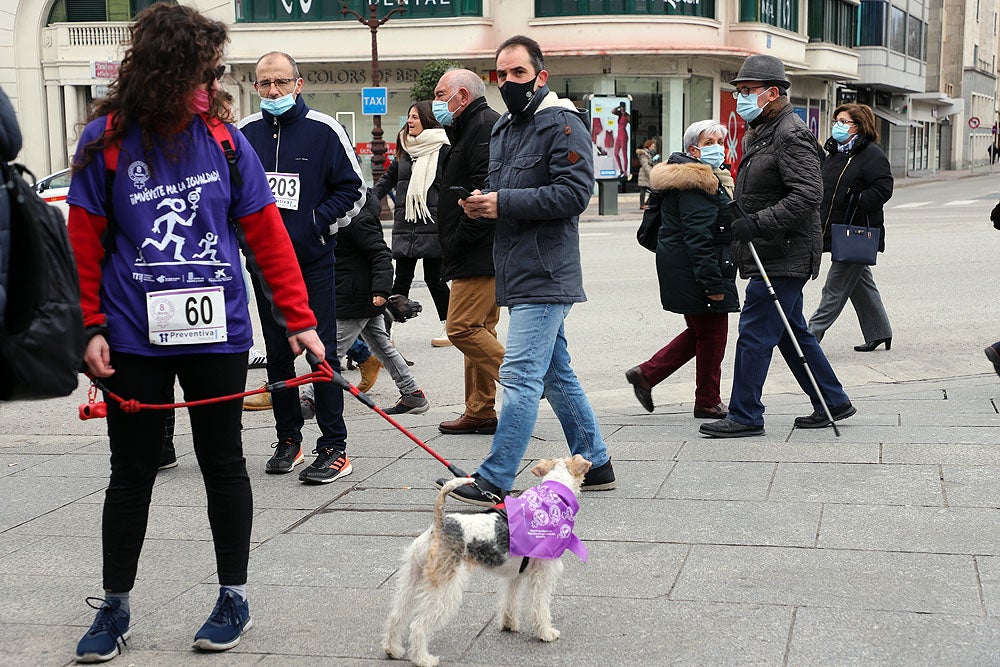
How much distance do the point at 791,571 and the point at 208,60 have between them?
2.63m

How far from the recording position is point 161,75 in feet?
11.4

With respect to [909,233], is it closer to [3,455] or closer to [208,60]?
[3,455]

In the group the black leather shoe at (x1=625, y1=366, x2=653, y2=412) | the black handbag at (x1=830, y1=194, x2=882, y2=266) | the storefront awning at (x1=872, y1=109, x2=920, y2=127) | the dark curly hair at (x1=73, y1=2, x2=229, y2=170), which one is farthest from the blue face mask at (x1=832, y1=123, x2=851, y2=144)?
the storefront awning at (x1=872, y1=109, x2=920, y2=127)

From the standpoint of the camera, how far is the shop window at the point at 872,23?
53625mm

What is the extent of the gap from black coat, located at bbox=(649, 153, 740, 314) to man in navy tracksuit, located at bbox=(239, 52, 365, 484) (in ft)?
6.09

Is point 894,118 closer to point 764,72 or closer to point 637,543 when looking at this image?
point 764,72

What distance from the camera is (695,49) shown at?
36719 millimetres

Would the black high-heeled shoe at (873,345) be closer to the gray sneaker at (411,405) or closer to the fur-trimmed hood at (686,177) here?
the fur-trimmed hood at (686,177)

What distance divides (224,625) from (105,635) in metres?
0.36

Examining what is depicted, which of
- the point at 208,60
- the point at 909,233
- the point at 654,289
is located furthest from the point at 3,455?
the point at 909,233

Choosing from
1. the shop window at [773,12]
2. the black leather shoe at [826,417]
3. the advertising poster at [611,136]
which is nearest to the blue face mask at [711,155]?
the black leather shoe at [826,417]

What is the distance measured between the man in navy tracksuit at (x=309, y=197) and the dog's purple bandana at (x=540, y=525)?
7.40 feet

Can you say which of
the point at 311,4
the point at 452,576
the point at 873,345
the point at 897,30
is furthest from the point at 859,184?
A: the point at 897,30

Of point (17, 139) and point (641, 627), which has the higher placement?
point (17, 139)
